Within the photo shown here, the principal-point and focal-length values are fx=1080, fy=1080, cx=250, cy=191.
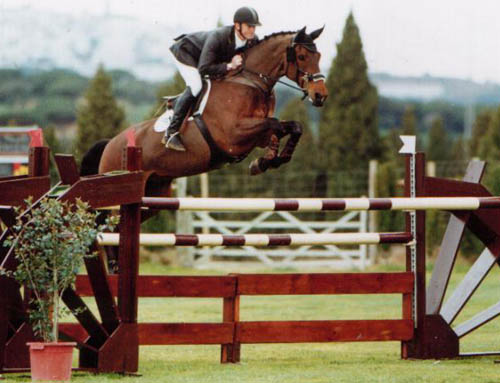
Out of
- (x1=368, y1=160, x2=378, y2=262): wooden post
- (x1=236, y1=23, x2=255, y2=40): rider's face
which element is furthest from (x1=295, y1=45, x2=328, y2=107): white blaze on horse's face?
(x1=368, y1=160, x2=378, y2=262): wooden post

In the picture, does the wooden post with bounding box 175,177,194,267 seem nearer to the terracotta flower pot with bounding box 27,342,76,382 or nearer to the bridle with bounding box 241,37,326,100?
the bridle with bounding box 241,37,326,100

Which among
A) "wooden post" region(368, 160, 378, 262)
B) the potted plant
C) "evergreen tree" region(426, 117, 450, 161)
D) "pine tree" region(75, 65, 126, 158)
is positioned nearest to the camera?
the potted plant

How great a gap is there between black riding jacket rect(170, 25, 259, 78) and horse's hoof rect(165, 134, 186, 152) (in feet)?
1.64

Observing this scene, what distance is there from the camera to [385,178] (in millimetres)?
16109

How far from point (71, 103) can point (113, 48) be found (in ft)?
6.64

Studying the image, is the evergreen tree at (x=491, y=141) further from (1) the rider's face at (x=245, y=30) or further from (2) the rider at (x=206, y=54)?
(1) the rider's face at (x=245, y=30)

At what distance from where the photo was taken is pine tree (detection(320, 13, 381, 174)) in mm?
18188

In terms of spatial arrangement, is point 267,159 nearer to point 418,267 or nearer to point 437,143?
point 418,267

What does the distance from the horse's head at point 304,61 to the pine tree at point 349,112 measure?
10.7 m

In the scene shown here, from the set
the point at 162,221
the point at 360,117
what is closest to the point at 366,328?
the point at 162,221

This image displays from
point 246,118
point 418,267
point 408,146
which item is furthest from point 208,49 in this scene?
point 418,267

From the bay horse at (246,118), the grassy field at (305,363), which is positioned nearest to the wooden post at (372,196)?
the grassy field at (305,363)

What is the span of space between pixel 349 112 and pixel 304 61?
11.0 meters

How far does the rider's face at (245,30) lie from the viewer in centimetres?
734
